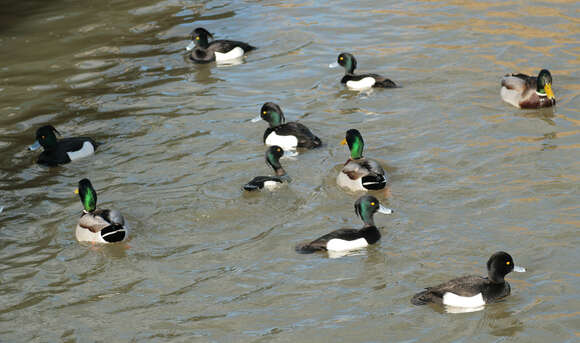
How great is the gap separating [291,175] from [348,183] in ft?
3.32

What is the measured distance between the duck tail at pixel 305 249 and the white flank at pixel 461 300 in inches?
69.1

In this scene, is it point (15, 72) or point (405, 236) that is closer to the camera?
point (405, 236)

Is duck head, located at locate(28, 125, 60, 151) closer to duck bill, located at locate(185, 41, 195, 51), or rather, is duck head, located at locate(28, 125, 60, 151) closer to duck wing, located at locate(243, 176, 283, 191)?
duck wing, located at locate(243, 176, 283, 191)

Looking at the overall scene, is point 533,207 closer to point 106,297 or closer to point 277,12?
point 106,297

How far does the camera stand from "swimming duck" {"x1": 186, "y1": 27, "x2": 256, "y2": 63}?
1622cm

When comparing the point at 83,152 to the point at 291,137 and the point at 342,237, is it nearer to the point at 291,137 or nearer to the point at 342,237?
the point at 291,137

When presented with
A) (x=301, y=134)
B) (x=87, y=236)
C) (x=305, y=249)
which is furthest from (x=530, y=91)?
(x=87, y=236)

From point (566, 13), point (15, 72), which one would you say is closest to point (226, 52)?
point (15, 72)

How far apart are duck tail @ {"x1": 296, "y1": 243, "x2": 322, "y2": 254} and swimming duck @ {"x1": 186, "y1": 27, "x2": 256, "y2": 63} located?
7.80 metres

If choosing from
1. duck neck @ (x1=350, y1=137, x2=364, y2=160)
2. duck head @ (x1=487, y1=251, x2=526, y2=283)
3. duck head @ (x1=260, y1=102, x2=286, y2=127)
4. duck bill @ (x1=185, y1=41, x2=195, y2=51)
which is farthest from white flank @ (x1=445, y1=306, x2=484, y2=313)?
duck bill @ (x1=185, y1=41, x2=195, y2=51)

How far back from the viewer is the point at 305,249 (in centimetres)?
911

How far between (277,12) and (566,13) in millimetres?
6243

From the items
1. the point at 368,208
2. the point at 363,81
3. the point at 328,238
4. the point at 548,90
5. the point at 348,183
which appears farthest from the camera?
the point at 363,81

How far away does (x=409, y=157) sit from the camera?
11.4 metres
